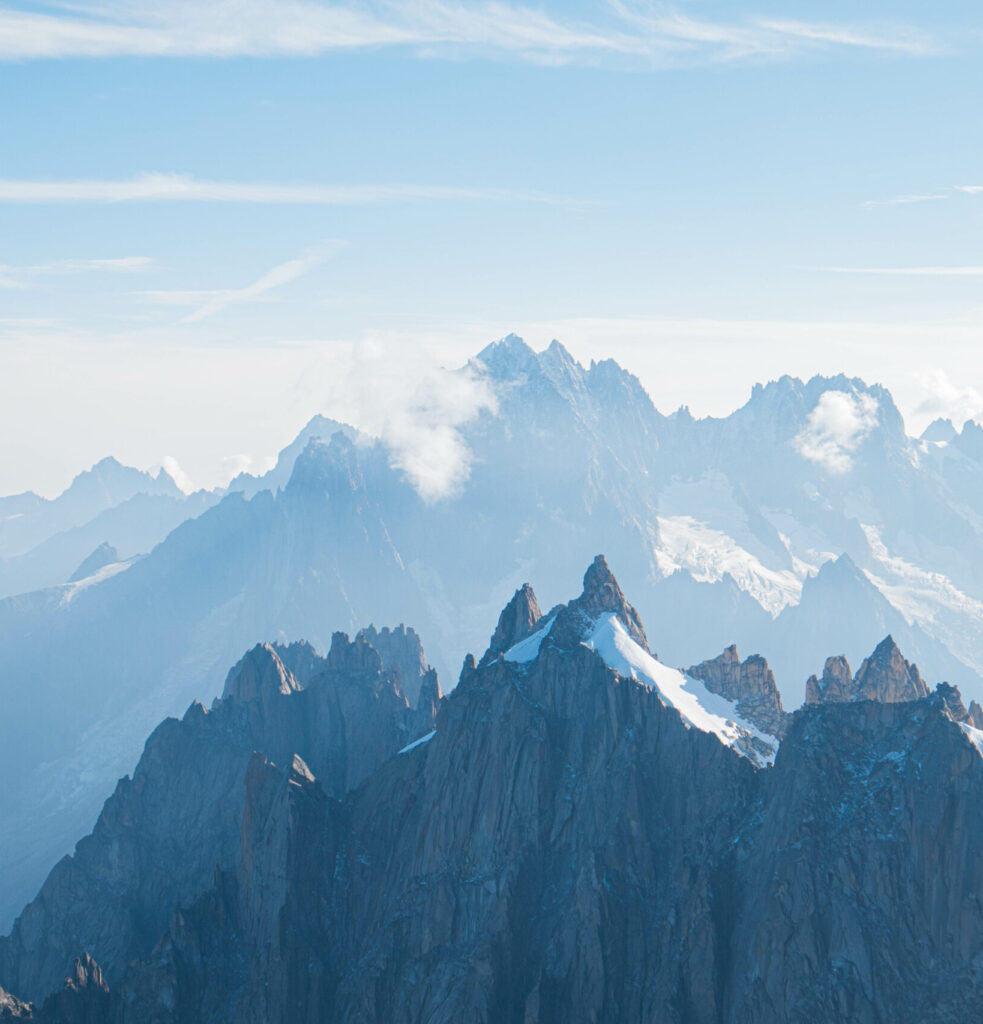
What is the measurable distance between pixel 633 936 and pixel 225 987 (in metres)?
51.1

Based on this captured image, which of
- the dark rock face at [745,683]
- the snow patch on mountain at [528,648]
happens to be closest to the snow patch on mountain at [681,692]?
the dark rock face at [745,683]

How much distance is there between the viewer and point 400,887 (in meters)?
139

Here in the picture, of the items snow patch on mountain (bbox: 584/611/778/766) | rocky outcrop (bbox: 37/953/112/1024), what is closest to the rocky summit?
rocky outcrop (bbox: 37/953/112/1024)

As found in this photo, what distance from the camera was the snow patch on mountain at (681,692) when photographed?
468 feet

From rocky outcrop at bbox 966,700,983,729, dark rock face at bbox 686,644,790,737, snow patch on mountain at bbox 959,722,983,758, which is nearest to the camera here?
snow patch on mountain at bbox 959,722,983,758

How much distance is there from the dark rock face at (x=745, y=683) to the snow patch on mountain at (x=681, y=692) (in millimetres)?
2326

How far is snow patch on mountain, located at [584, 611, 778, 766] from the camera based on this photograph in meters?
142

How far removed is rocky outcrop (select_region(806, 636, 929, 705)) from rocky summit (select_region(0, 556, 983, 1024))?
14538mm

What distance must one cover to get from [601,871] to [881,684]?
66218 millimetres

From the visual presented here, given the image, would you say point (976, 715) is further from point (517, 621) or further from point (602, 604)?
point (517, 621)

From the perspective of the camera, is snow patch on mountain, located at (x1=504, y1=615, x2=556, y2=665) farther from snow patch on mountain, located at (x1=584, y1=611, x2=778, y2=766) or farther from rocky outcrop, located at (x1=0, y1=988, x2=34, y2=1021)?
rocky outcrop, located at (x1=0, y1=988, x2=34, y2=1021)

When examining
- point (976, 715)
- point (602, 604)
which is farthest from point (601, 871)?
point (976, 715)

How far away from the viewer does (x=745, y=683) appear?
6373 inches

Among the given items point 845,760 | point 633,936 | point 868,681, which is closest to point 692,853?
point 633,936
